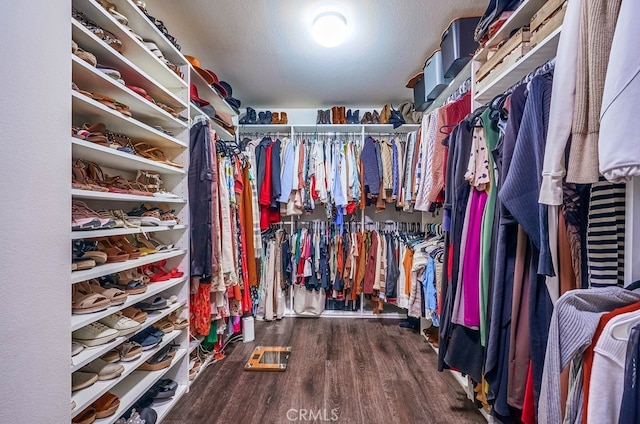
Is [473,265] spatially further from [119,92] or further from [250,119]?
[250,119]

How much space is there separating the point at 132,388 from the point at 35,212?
40.2 inches

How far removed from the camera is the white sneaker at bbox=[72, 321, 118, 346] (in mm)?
1024

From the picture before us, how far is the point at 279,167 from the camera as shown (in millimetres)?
2572

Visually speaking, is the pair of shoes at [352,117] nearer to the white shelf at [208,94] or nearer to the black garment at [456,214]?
the white shelf at [208,94]

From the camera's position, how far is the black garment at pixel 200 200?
1.59 meters

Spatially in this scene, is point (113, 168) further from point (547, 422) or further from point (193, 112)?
point (547, 422)

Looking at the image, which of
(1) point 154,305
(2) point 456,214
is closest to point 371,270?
(2) point 456,214

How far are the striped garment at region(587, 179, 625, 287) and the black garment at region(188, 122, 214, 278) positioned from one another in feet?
5.52

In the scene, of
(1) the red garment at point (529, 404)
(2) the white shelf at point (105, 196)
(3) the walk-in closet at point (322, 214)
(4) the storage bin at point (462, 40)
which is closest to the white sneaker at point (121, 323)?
(3) the walk-in closet at point (322, 214)

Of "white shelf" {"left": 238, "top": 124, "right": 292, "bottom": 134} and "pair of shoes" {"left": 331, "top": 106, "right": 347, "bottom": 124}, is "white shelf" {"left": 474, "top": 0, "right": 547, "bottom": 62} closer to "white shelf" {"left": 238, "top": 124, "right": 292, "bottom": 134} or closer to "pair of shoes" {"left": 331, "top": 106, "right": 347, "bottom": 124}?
"pair of shoes" {"left": 331, "top": 106, "right": 347, "bottom": 124}

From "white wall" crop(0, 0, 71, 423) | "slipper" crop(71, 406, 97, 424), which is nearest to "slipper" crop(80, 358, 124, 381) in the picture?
"slipper" crop(71, 406, 97, 424)

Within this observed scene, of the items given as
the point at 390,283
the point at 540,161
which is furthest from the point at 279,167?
the point at 540,161

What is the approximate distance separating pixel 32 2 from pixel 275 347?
229 cm

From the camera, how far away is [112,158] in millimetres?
1215
